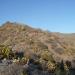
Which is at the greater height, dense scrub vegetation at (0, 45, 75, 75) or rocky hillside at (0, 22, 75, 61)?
rocky hillside at (0, 22, 75, 61)

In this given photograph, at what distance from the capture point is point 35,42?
105 feet

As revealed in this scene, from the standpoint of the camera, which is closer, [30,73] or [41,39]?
[30,73]

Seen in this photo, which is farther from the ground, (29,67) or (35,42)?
(35,42)

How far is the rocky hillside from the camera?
28516 mm

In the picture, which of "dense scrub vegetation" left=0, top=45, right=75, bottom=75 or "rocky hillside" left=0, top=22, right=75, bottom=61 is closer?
"dense scrub vegetation" left=0, top=45, right=75, bottom=75

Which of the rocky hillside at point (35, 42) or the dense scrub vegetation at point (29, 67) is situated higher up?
the rocky hillside at point (35, 42)

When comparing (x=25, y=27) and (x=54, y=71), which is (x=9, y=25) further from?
(x=54, y=71)

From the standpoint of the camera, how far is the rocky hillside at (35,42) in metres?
28.5

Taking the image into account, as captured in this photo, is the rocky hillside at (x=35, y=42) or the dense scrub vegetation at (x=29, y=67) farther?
the rocky hillside at (x=35, y=42)

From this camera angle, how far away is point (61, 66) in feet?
71.8

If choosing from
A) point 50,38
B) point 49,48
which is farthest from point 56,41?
point 49,48

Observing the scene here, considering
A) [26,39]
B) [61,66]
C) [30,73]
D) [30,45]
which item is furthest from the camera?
[26,39]

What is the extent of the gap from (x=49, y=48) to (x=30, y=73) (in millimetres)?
14279

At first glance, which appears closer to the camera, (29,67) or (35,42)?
(29,67)
